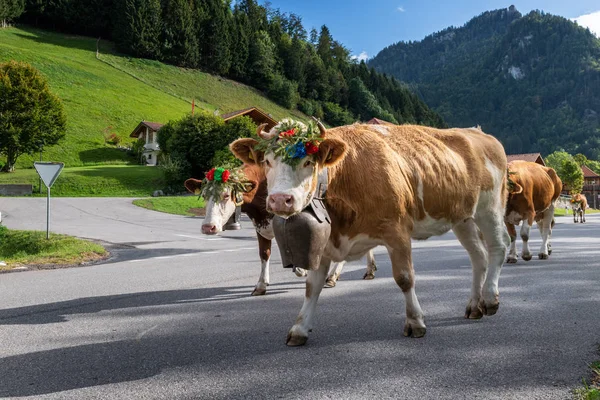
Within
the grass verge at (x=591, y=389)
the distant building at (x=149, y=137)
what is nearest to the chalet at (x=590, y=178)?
the distant building at (x=149, y=137)

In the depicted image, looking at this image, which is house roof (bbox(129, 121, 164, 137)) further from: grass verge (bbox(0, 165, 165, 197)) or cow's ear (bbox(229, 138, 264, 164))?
cow's ear (bbox(229, 138, 264, 164))

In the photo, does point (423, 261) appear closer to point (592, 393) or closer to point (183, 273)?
point (183, 273)

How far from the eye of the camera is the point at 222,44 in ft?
337

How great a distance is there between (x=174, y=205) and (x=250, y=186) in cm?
2470

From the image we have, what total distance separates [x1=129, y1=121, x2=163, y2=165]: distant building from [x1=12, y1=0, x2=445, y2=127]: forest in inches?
1671

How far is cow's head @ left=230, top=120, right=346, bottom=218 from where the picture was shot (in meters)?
3.56

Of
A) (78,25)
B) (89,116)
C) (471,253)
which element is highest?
(78,25)

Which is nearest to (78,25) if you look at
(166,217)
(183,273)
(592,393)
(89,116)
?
(89,116)

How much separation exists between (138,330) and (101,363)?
1.05 m

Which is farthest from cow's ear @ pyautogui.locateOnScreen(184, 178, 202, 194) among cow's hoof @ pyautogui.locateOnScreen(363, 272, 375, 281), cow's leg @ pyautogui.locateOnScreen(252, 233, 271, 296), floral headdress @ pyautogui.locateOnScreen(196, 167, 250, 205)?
cow's hoof @ pyautogui.locateOnScreen(363, 272, 375, 281)

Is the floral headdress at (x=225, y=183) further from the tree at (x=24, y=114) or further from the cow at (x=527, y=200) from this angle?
the tree at (x=24, y=114)

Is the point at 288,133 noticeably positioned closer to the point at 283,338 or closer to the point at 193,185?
the point at 283,338

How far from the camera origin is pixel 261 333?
15.0 feet

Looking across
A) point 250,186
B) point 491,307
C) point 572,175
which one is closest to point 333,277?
point 250,186
